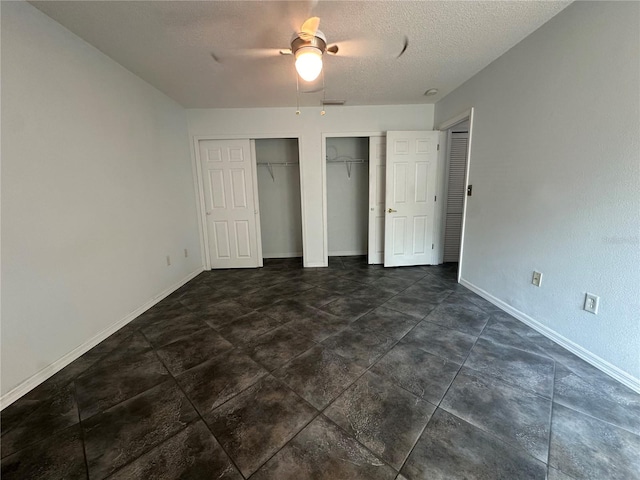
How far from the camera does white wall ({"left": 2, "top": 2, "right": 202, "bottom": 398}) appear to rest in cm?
163

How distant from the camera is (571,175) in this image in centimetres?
192

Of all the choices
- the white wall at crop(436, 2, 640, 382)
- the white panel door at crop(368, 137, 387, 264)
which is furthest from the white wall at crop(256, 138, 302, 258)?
the white wall at crop(436, 2, 640, 382)

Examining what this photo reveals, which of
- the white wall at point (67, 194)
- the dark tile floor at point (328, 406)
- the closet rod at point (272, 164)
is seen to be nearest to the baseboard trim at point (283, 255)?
the closet rod at point (272, 164)

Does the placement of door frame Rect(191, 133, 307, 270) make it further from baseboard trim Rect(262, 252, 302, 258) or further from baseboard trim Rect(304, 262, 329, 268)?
baseboard trim Rect(262, 252, 302, 258)

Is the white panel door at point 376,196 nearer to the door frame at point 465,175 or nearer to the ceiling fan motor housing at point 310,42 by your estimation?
the door frame at point 465,175

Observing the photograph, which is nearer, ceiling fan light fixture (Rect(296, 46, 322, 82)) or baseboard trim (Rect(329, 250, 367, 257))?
ceiling fan light fixture (Rect(296, 46, 322, 82))

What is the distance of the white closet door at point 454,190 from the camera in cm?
396

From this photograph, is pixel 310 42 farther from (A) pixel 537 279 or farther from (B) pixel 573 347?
(B) pixel 573 347

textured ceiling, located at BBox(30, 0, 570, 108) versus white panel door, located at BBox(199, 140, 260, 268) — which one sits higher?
textured ceiling, located at BBox(30, 0, 570, 108)

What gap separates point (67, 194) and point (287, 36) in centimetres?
213

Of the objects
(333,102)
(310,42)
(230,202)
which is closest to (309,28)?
(310,42)

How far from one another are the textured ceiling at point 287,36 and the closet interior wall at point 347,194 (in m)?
1.47

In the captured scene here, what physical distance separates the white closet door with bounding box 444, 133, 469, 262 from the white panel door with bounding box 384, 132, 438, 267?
1.10 ft

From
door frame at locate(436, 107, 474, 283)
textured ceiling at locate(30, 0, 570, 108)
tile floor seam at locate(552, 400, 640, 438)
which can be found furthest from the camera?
door frame at locate(436, 107, 474, 283)
